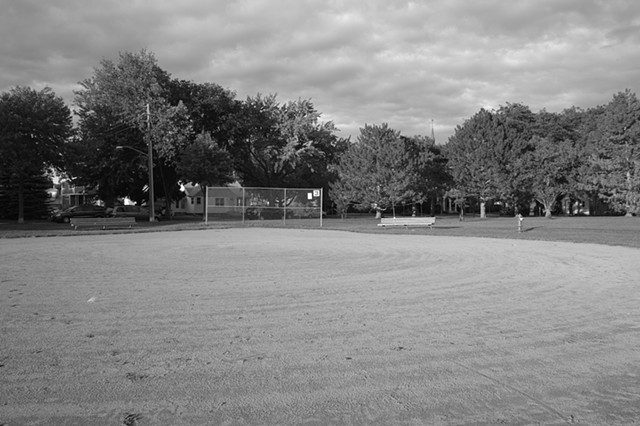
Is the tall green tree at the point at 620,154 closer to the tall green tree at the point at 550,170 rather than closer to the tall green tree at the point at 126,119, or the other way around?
the tall green tree at the point at 550,170

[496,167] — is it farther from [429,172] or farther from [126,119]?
[126,119]

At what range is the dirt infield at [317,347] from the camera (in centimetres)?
367

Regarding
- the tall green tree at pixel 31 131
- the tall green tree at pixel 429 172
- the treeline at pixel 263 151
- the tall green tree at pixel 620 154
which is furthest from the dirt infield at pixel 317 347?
the tall green tree at pixel 620 154

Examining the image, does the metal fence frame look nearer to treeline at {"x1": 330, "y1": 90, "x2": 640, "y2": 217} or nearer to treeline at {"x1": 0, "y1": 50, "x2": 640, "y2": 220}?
treeline at {"x1": 0, "y1": 50, "x2": 640, "y2": 220}

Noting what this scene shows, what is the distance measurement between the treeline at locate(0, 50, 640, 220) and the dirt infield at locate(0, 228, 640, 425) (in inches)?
1275

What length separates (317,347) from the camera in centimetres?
517

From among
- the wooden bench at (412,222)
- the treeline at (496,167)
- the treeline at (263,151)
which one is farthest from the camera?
the treeline at (496,167)

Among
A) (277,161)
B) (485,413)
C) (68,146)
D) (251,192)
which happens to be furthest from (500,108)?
(485,413)

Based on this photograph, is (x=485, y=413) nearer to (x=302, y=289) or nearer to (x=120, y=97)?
(x=302, y=289)

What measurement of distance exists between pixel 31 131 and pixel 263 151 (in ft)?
70.2

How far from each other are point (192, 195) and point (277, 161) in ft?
109

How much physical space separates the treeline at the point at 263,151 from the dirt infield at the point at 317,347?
3237 centimetres

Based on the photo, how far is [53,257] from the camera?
13430mm

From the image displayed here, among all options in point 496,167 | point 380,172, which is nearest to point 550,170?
point 496,167
